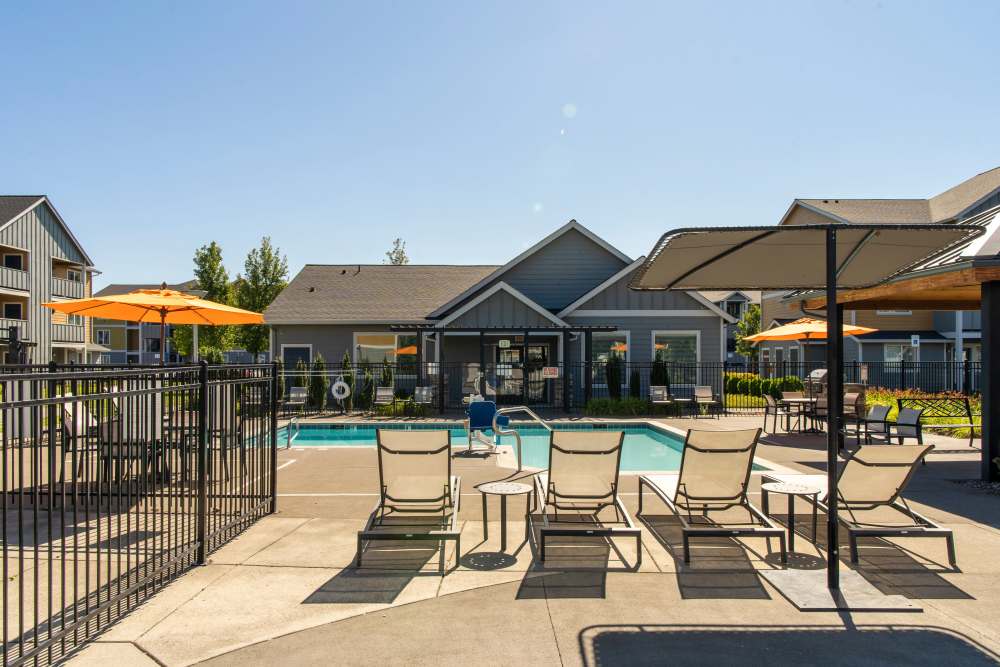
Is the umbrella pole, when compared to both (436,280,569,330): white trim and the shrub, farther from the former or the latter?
(436,280,569,330): white trim

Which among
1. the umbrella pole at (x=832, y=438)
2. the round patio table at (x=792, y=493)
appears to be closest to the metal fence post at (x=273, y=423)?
the round patio table at (x=792, y=493)

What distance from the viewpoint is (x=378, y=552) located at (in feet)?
19.2

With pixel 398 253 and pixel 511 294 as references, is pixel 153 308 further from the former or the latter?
pixel 398 253

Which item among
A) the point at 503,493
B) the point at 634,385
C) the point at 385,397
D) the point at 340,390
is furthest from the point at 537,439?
the point at 503,493

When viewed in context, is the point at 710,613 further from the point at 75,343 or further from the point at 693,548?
the point at 75,343

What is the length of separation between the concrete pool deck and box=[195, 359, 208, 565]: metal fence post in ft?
0.89

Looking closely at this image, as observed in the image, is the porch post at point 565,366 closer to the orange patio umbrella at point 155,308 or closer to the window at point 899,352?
the orange patio umbrella at point 155,308

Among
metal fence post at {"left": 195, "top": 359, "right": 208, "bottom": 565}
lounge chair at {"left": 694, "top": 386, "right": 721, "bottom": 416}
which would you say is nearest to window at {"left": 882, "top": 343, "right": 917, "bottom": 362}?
lounge chair at {"left": 694, "top": 386, "right": 721, "bottom": 416}

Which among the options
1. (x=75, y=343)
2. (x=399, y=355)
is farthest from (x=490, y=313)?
(x=75, y=343)

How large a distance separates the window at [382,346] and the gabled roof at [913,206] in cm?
2222

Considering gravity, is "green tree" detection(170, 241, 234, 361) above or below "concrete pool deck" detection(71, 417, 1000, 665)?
above

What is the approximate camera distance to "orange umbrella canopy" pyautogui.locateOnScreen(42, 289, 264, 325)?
361 inches

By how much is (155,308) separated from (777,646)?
927cm

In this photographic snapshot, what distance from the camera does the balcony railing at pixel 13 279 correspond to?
31047 millimetres
